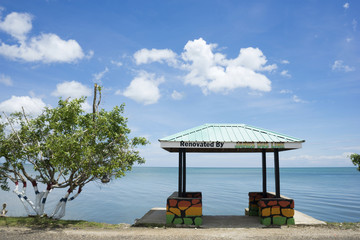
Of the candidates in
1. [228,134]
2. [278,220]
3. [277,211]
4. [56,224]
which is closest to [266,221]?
[278,220]

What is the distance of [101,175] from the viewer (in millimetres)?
12609

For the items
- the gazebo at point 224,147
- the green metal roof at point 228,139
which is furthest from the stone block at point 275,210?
the green metal roof at point 228,139

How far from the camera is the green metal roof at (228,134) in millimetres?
11086

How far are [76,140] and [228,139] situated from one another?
6681mm

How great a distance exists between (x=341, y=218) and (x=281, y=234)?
55.3 ft

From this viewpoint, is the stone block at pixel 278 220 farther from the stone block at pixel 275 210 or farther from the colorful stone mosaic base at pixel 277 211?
the stone block at pixel 275 210

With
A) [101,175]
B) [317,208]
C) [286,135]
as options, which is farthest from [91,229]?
[317,208]

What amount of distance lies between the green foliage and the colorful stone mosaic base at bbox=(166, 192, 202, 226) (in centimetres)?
304

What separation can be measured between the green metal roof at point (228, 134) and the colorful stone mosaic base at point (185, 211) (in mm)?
2420

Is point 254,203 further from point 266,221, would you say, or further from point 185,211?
point 185,211

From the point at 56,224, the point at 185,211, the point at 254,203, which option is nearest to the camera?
the point at 185,211

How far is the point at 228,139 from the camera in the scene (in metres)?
11.1

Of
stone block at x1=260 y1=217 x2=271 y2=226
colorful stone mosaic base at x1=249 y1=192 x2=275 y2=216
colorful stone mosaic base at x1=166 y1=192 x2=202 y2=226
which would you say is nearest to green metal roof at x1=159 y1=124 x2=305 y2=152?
colorful stone mosaic base at x1=166 y1=192 x2=202 y2=226

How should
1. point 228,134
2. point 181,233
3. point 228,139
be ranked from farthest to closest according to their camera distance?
point 228,134 < point 228,139 < point 181,233
